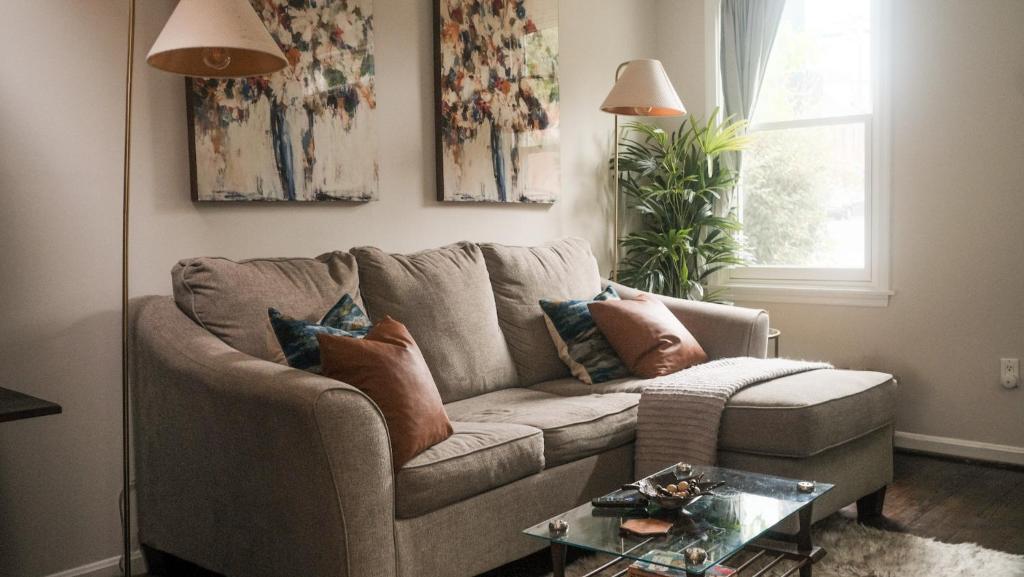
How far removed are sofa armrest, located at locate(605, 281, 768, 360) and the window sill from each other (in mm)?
886

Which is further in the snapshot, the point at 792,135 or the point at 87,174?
the point at 792,135

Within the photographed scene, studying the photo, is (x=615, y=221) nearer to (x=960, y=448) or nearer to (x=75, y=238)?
(x=960, y=448)

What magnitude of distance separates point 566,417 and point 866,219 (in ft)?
7.32

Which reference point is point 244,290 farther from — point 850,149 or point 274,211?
point 850,149

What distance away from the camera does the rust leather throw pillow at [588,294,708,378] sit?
339 cm

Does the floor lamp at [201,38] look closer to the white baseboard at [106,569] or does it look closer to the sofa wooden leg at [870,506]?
the white baseboard at [106,569]

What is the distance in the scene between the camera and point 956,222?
13.1ft

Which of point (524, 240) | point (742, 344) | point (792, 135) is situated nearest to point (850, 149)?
point (792, 135)

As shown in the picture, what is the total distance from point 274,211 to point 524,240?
135 cm

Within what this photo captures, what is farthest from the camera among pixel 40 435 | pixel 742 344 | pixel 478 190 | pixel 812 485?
pixel 478 190

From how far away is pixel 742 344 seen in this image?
11.8 ft

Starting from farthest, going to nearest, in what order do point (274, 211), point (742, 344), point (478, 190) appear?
point (478, 190) < point (742, 344) < point (274, 211)

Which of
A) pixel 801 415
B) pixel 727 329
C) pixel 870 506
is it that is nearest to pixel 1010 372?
pixel 870 506

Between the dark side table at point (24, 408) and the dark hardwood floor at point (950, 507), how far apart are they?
92cm
